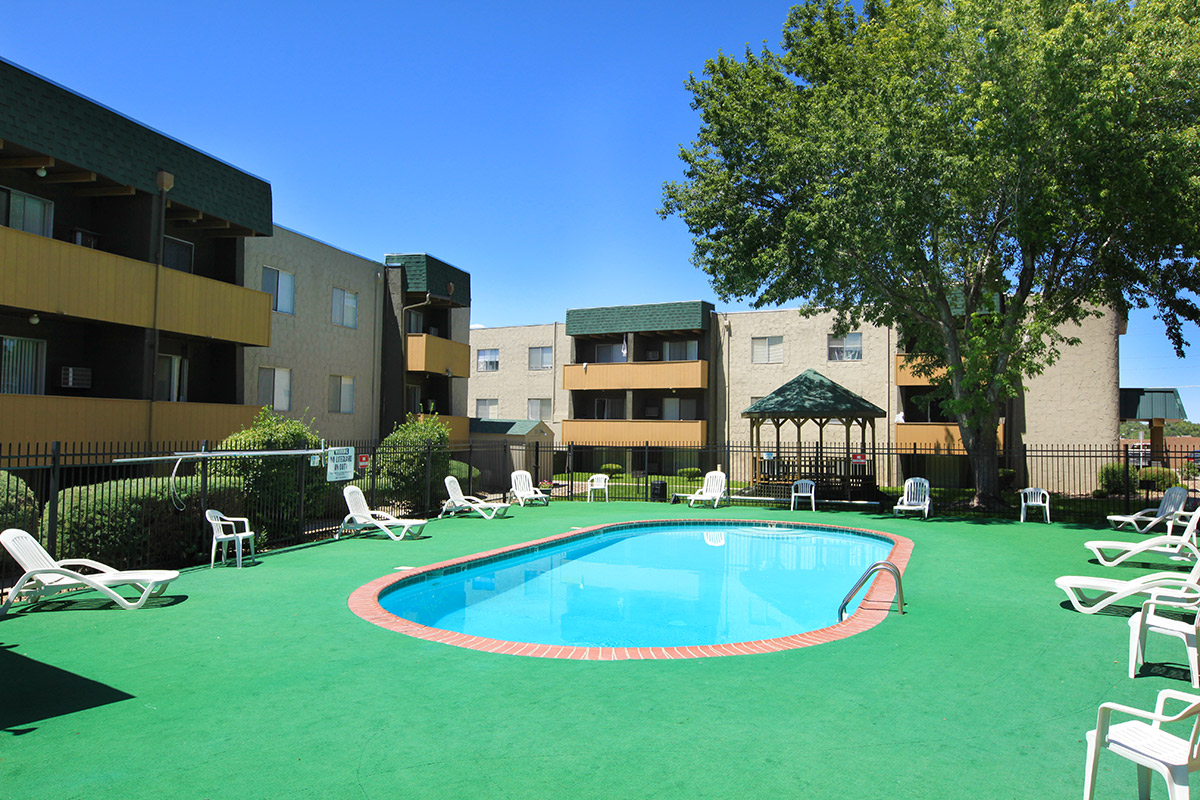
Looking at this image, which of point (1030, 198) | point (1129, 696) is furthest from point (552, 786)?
point (1030, 198)

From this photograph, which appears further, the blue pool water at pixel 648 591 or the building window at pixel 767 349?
the building window at pixel 767 349

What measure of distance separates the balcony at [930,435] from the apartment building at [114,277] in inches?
934

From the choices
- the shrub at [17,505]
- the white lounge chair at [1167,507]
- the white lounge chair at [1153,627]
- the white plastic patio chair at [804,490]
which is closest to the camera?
the white lounge chair at [1153,627]

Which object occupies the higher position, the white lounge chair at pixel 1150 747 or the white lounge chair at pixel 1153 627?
the white lounge chair at pixel 1150 747

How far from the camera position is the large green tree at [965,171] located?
16438mm

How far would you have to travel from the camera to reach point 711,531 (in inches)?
727

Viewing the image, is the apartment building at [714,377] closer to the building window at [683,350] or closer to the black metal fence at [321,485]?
the building window at [683,350]

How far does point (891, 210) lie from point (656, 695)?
50.9 ft

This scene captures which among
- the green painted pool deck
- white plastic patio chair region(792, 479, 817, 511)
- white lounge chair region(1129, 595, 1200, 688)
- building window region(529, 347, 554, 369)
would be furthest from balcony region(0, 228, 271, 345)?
building window region(529, 347, 554, 369)

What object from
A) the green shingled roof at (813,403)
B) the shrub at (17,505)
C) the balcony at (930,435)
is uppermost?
the green shingled roof at (813,403)

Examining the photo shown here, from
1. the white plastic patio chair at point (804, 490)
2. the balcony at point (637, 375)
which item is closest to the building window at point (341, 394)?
the balcony at point (637, 375)

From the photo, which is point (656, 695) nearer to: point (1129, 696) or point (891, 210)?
point (1129, 696)

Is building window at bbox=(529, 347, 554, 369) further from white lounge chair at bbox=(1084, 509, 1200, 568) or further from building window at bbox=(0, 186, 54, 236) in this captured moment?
white lounge chair at bbox=(1084, 509, 1200, 568)

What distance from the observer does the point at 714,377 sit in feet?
115
